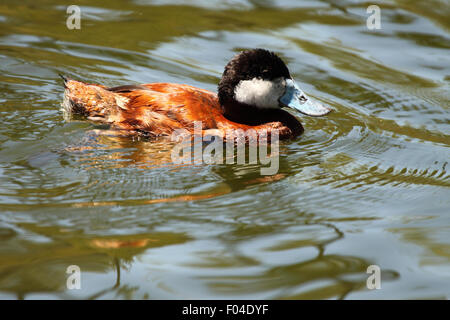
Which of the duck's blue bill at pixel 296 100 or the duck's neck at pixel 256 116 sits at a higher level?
the duck's blue bill at pixel 296 100

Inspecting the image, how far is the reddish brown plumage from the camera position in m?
5.55

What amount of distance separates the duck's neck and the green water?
212 mm

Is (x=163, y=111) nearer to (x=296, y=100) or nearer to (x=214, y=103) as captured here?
(x=214, y=103)

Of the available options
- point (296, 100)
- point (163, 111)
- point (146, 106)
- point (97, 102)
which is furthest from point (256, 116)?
point (97, 102)

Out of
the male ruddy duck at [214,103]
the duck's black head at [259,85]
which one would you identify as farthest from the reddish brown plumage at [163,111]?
the duck's black head at [259,85]

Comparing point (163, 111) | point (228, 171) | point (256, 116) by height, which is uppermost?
point (163, 111)

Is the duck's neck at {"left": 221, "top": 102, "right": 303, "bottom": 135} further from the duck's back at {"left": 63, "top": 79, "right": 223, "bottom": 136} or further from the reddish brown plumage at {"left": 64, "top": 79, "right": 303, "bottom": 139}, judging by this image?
the duck's back at {"left": 63, "top": 79, "right": 223, "bottom": 136}

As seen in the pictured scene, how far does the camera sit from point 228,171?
516 cm

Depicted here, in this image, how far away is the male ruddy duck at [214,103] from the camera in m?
5.56

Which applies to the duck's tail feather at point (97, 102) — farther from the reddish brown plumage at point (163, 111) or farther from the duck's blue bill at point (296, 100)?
the duck's blue bill at point (296, 100)

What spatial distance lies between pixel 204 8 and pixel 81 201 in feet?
16.8

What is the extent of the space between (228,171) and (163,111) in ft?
2.77

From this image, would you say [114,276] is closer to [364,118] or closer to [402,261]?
[402,261]
